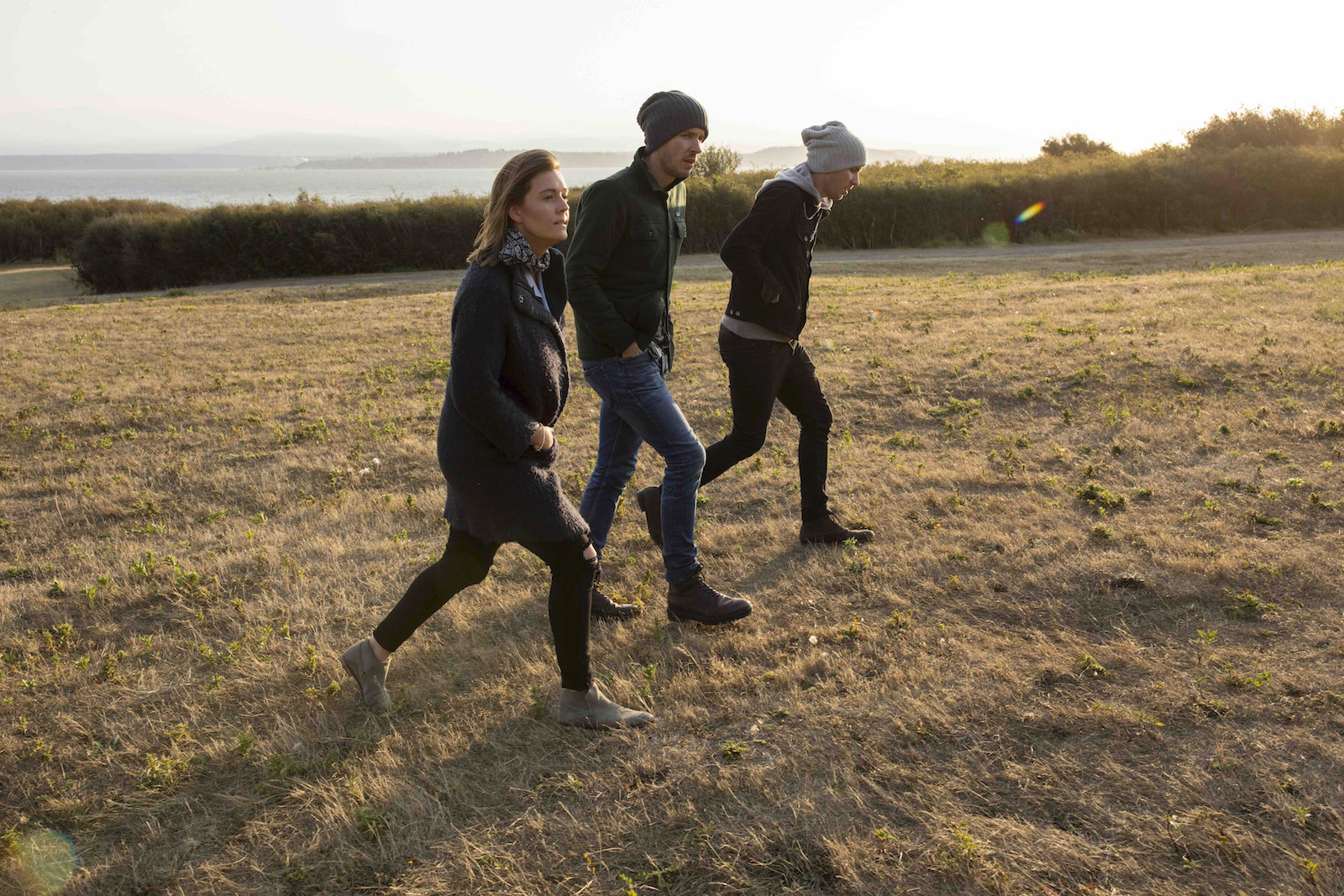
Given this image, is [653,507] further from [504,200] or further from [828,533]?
[504,200]

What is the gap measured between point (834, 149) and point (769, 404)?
4.10 feet

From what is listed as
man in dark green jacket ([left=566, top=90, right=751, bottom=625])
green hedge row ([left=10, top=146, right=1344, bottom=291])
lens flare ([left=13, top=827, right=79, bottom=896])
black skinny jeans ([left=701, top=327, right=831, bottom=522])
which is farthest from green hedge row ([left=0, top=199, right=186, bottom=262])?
lens flare ([left=13, top=827, right=79, bottom=896])

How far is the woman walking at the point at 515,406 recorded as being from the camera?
115 inches

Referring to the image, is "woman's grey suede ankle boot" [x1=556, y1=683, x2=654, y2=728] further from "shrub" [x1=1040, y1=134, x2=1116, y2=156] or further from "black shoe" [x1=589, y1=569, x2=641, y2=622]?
"shrub" [x1=1040, y1=134, x2=1116, y2=156]

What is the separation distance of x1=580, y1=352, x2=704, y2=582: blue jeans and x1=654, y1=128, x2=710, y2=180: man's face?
0.75 metres

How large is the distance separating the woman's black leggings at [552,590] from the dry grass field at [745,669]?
31 cm

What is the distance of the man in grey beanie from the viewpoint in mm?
4402

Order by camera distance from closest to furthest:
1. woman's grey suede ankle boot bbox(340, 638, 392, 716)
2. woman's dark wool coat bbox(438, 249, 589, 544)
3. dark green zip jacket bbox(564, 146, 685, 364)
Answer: woman's dark wool coat bbox(438, 249, 589, 544)
woman's grey suede ankle boot bbox(340, 638, 392, 716)
dark green zip jacket bbox(564, 146, 685, 364)

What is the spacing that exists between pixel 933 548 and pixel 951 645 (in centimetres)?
111

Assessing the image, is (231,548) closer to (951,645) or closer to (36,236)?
(951,645)

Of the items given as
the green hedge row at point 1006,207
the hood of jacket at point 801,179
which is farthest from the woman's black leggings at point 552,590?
the green hedge row at point 1006,207

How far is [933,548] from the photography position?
194 inches

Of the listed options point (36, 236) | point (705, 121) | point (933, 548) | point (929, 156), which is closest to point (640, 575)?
point (933, 548)

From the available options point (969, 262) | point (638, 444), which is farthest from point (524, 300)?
point (969, 262)
